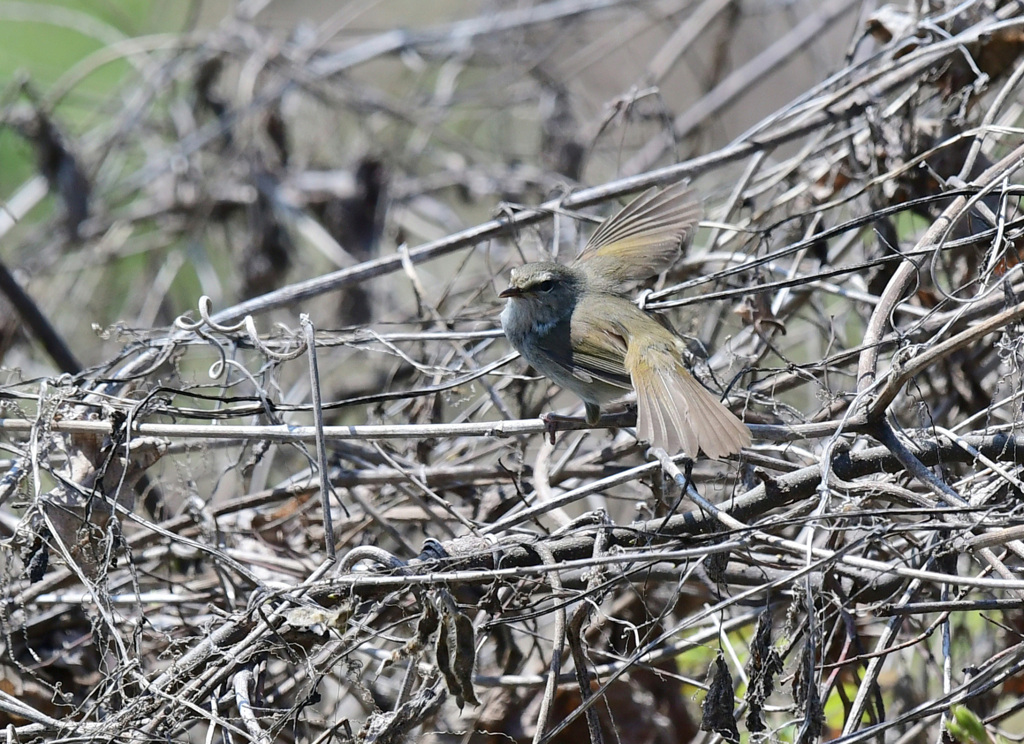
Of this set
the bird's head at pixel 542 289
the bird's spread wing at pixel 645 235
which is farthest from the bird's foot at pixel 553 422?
the bird's spread wing at pixel 645 235

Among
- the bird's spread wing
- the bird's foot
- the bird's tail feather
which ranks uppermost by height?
the bird's spread wing

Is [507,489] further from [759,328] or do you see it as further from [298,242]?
[298,242]

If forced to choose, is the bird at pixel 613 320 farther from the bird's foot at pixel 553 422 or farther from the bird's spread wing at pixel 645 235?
the bird's foot at pixel 553 422

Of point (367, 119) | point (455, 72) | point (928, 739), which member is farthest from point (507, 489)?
point (455, 72)

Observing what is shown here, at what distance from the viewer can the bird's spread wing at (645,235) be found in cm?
312

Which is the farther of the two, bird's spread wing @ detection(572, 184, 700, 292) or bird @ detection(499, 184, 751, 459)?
bird's spread wing @ detection(572, 184, 700, 292)

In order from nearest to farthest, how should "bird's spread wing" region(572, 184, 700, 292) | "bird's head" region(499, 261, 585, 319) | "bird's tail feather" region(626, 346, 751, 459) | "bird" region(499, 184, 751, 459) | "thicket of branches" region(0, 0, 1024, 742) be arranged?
"thicket of branches" region(0, 0, 1024, 742) < "bird's tail feather" region(626, 346, 751, 459) < "bird" region(499, 184, 751, 459) < "bird's head" region(499, 261, 585, 319) < "bird's spread wing" region(572, 184, 700, 292)

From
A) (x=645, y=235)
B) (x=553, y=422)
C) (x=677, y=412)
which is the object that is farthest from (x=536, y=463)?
(x=645, y=235)

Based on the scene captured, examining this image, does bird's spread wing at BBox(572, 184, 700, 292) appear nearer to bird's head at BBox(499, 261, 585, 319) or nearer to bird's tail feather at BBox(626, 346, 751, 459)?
bird's head at BBox(499, 261, 585, 319)

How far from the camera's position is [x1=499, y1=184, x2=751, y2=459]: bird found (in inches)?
104

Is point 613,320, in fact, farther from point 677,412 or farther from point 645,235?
point 677,412

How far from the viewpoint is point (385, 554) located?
1.97 meters

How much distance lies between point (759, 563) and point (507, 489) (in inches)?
34.0

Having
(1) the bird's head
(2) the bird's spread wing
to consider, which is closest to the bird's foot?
(1) the bird's head
